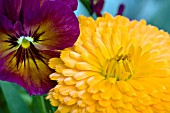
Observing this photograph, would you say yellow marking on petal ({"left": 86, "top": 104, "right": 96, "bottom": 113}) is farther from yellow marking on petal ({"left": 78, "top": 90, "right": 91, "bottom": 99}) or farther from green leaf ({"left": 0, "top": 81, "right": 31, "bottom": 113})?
green leaf ({"left": 0, "top": 81, "right": 31, "bottom": 113})

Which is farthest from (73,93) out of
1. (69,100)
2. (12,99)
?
(12,99)

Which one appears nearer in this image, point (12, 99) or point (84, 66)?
point (84, 66)

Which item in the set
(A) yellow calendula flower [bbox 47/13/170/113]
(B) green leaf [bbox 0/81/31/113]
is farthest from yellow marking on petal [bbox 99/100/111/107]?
(B) green leaf [bbox 0/81/31/113]

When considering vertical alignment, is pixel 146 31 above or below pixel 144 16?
below

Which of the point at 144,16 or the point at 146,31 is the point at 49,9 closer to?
the point at 146,31

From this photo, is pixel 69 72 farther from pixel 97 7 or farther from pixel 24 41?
pixel 97 7

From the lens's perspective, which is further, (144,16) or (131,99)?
(144,16)

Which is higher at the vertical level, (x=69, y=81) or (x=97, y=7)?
(x=97, y=7)

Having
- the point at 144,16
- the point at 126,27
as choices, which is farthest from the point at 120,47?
the point at 144,16
